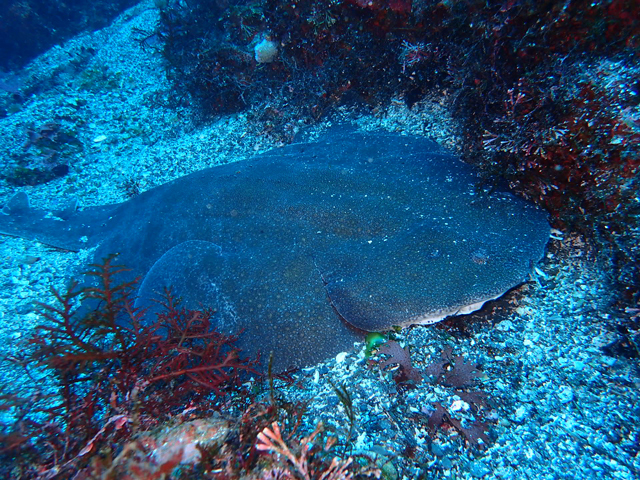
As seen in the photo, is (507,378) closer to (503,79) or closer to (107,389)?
(503,79)

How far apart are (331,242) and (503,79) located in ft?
9.96

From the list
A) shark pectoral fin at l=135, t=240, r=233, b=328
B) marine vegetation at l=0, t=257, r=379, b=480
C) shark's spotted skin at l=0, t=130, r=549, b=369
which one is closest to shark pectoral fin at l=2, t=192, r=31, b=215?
shark's spotted skin at l=0, t=130, r=549, b=369

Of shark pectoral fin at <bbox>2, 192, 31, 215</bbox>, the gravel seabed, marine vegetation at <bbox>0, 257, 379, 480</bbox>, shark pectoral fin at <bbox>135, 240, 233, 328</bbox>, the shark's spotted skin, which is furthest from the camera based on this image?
shark pectoral fin at <bbox>2, 192, 31, 215</bbox>

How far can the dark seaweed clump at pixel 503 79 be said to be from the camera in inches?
118

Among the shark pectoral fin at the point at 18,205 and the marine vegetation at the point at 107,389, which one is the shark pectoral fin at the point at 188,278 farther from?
the shark pectoral fin at the point at 18,205

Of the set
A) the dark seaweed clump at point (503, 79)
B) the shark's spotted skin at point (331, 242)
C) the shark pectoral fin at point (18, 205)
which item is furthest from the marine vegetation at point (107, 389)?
the shark pectoral fin at point (18, 205)

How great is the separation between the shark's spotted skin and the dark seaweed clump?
537 millimetres

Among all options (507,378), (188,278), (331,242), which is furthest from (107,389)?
(507,378)

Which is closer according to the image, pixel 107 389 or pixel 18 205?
pixel 107 389

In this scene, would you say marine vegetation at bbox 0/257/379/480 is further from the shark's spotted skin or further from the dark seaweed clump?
the dark seaweed clump

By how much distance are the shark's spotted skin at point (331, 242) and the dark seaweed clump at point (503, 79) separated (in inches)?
21.1

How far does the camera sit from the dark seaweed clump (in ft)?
9.80

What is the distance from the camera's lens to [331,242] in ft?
13.1

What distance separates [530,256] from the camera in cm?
329
